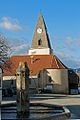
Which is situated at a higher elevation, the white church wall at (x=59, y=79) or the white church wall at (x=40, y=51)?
the white church wall at (x=40, y=51)

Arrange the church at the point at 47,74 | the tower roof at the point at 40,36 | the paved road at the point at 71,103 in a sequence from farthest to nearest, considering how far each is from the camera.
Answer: the tower roof at the point at 40,36, the church at the point at 47,74, the paved road at the point at 71,103

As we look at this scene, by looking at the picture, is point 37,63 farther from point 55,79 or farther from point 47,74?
point 55,79

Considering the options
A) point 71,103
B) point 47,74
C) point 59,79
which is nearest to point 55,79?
point 59,79

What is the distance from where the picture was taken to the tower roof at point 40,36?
117188 millimetres

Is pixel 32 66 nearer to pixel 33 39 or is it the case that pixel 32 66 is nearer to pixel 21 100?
pixel 33 39

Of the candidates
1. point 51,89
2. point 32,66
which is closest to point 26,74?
point 51,89

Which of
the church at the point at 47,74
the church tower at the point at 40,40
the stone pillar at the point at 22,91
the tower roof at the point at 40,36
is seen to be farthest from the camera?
the tower roof at the point at 40,36

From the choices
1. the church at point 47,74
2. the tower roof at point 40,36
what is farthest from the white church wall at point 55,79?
the tower roof at point 40,36

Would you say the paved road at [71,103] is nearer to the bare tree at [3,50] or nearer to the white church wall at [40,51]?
the bare tree at [3,50]

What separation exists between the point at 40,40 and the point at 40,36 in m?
1.35

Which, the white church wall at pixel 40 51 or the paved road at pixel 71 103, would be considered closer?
the paved road at pixel 71 103

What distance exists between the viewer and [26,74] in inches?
886

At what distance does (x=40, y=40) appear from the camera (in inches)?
4641

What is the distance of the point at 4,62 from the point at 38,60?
4109cm
